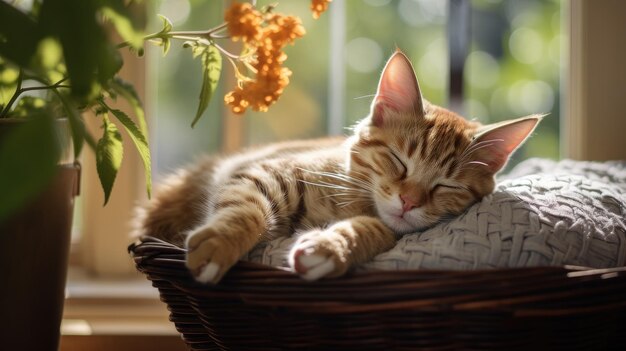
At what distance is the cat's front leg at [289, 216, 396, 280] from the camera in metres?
0.90

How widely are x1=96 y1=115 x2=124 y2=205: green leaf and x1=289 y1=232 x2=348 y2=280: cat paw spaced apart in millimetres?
334

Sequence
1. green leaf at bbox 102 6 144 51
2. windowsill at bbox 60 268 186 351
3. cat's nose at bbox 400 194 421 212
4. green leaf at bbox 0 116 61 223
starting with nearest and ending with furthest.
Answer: green leaf at bbox 0 116 61 223 < green leaf at bbox 102 6 144 51 < cat's nose at bbox 400 194 421 212 < windowsill at bbox 60 268 186 351

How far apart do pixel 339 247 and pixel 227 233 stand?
19 cm

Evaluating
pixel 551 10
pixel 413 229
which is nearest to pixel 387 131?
pixel 413 229

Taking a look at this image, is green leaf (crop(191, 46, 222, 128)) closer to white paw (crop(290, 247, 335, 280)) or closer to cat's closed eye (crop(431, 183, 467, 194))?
white paw (crop(290, 247, 335, 280))

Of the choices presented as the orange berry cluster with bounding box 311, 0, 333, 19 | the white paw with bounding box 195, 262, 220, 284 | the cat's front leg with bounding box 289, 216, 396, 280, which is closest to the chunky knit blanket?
the cat's front leg with bounding box 289, 216, 396, 280

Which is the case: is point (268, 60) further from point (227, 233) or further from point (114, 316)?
point (114, 316)

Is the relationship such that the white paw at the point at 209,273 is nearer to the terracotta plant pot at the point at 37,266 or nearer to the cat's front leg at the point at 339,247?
the cat's front leg at the point at 339,247

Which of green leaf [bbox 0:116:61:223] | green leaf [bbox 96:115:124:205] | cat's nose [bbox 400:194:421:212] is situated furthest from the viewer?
cat's nose [bbox 400:194:421:212]

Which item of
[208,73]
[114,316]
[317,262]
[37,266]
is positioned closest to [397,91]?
[208,73]

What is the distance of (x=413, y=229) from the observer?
122 centimetres

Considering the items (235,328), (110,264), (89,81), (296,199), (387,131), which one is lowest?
(110,264)

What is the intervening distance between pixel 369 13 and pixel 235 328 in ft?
10.4

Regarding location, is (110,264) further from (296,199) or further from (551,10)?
(551,10)
